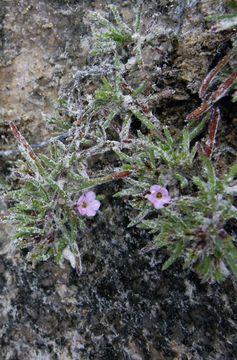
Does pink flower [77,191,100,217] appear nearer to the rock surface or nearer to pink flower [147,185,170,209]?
the rock surface

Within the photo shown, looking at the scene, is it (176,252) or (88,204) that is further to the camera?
(88,204)

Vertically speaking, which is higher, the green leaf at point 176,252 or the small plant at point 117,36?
the small plant at point 117,36

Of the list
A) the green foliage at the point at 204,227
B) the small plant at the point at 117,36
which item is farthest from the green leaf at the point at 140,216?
the small plant at the point at 117,36

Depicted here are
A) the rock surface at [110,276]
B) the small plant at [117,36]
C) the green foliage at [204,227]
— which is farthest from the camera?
the small plant at [117,36]

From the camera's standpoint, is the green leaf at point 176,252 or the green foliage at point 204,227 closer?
the green foliage at point 204,227

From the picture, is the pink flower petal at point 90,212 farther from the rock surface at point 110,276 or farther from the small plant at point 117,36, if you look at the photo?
the small plant at point 117,36

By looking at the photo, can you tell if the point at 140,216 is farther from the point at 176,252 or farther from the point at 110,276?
the point at 110,276

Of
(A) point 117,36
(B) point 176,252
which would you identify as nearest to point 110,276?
(B) point 176,252

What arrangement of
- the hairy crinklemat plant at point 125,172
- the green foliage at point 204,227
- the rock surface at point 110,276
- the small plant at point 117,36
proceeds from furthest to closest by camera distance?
the small plant at point 117,36, the rock surface at point 110,276, the hairy crinklemat plant at point 125,172, the green foliage at point 204,227
